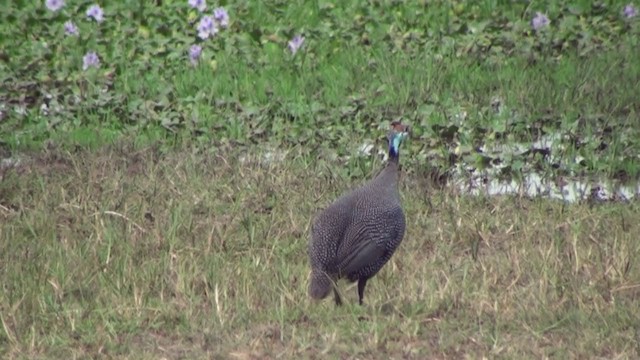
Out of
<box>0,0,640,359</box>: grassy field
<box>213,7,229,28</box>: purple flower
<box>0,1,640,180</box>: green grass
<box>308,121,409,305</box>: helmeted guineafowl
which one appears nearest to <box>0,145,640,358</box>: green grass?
<box>0,0,640,359</box>: grassy field

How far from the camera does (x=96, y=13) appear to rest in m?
10.4

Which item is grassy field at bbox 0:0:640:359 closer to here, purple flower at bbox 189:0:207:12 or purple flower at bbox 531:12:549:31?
purple flower at bbox 531:12:549:31

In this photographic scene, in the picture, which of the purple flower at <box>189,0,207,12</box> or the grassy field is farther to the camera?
the purple flower at <box>189,0,207,12</box>

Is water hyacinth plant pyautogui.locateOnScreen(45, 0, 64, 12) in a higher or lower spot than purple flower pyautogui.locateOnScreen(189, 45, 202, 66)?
higher

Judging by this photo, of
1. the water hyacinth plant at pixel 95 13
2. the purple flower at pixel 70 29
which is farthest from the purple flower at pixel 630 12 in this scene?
the purple flower at pixel 70 29

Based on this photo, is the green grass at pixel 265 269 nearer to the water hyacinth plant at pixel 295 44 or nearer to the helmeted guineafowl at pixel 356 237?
the helmeted guineafowl at pixel 356 237

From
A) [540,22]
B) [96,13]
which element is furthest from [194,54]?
[540,22]

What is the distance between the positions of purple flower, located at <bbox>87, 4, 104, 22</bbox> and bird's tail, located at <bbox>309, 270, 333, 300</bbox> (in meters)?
4.58

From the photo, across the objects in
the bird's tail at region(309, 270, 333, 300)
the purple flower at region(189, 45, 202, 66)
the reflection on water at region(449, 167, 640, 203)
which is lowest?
the purple flower at region(189, 45, 202, 66)

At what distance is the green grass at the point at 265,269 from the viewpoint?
599 centimetres

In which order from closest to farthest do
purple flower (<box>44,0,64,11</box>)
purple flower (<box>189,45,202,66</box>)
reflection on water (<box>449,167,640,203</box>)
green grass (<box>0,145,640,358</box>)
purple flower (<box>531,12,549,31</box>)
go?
green grass (<box>0,145,640,358</box>) < reflection on water (<box>449,167,640,203</box>) < purple flower (<box>189,45,202,66</box>) < purple flower (<box>531,12,549,31</box>) < purple flower (<box>44,0,64,11</box>)

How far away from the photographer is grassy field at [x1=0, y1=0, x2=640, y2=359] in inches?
242

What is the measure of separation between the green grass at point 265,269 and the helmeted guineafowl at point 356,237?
0.44 feet

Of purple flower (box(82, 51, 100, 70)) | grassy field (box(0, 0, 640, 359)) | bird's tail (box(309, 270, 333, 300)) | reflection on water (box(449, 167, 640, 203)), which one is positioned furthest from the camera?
purple flower (box(82, 51, 100, 70))
